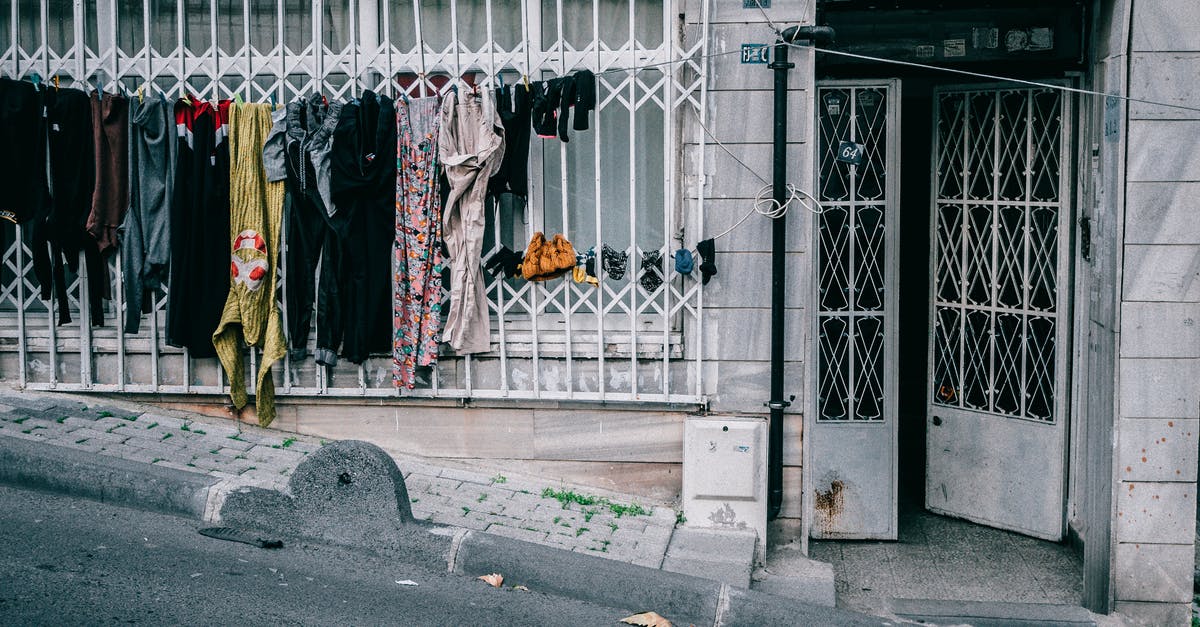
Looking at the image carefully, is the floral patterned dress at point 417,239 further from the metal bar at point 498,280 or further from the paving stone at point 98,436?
the paving stone at point 98,436

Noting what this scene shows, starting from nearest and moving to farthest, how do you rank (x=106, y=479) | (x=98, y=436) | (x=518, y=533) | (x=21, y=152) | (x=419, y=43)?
(x=106, y=479) < (x=518, y=533) < (x=98, y=436) < (x=419, y=43) < (x=21, y=152)

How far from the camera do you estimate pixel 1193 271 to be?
23.0 ft

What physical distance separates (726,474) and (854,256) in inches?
74.6

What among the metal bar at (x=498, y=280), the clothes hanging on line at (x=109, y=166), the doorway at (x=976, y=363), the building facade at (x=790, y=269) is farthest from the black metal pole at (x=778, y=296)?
the clothes hanging on line at (x=109, y=166)

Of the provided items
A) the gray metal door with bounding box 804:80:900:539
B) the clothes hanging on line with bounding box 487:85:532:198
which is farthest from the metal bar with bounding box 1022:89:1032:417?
the clothes hanging on line with bounding box 487:85:532:198

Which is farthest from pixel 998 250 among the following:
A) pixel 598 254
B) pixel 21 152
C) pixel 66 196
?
pixel 21 152

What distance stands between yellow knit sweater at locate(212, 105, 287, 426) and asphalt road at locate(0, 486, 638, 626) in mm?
1624

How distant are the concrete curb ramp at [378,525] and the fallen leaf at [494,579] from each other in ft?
0.10

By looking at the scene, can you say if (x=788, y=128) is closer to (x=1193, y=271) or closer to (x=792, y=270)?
(x=792, y=270)

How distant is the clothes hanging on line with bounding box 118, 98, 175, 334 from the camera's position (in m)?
7.85

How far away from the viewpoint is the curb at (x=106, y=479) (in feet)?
22.1

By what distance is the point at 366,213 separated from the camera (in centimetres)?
780

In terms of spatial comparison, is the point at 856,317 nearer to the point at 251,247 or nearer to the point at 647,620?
the point at 647,620

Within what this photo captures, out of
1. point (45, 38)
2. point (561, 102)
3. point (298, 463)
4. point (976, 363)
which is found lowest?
point (298, 463)
